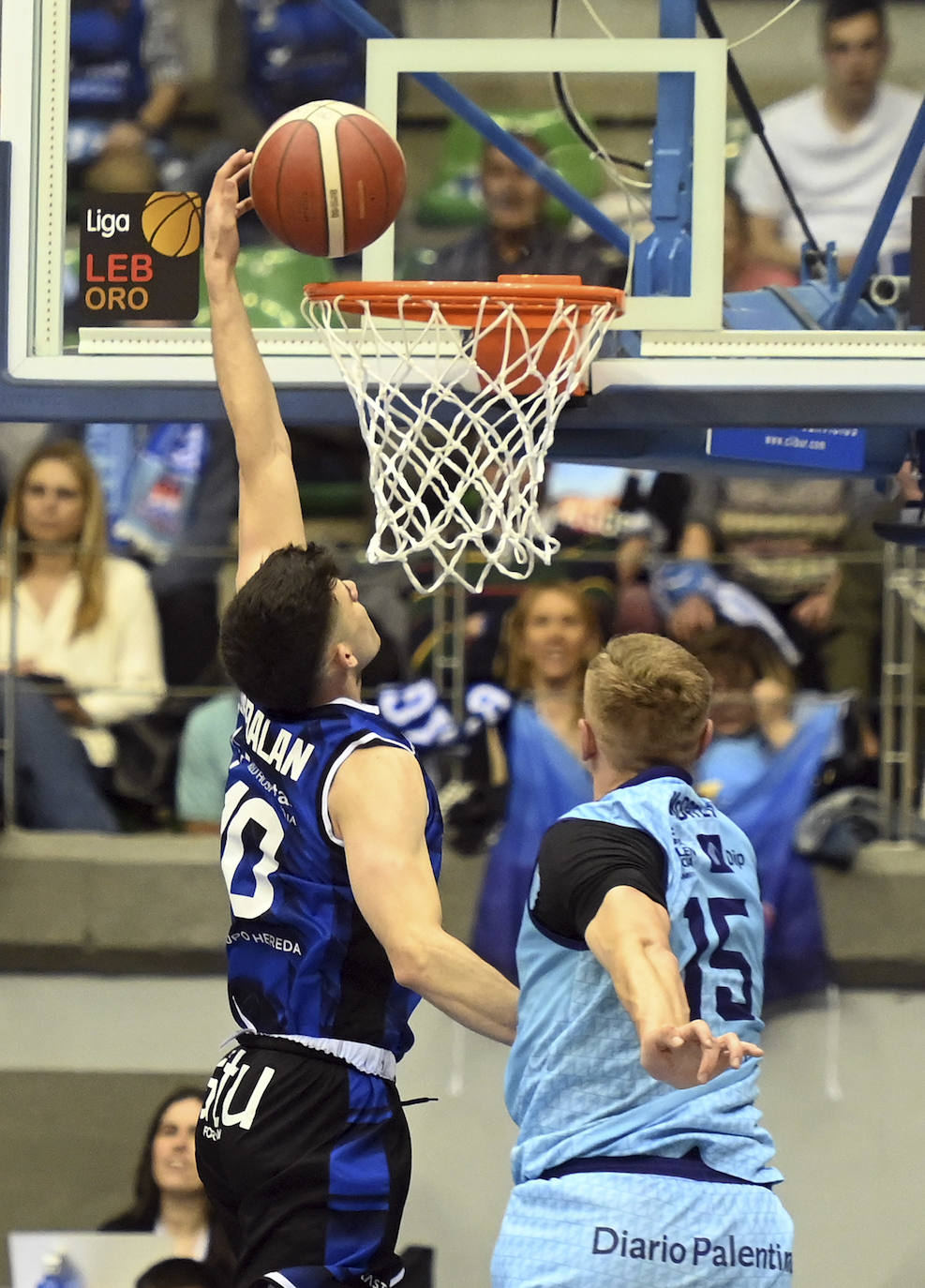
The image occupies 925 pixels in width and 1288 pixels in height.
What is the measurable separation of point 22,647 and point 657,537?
236 cm

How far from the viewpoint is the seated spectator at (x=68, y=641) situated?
20.6 feet

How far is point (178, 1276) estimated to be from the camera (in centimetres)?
498

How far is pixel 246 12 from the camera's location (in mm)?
7500

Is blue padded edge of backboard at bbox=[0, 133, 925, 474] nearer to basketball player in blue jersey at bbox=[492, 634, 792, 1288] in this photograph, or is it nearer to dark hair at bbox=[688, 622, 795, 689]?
basketball player in blue jersey at bbox=[492, 634, 792, 1288]

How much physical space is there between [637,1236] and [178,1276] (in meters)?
3.03

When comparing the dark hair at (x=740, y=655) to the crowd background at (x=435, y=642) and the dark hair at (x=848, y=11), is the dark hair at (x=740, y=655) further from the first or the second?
the dark hair at (x=848, y=11)

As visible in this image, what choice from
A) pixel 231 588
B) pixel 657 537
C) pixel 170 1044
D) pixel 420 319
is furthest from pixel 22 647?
pixel 420 319

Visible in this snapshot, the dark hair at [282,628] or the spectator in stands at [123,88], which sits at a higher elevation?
the spectator in stands at [123,88]

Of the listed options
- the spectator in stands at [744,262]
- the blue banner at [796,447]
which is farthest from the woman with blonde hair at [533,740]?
the blue banner at [796,447]

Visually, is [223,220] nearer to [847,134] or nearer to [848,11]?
[847,134]

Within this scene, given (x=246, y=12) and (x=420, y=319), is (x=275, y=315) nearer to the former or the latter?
(x=246, y=12)

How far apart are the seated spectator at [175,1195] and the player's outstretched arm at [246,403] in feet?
8.51

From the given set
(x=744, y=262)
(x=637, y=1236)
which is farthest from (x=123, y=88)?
(x=637, y=1236)

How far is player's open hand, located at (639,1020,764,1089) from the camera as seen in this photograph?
1996 millimetres
